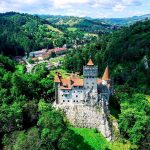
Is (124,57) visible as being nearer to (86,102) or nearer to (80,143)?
(86,102)

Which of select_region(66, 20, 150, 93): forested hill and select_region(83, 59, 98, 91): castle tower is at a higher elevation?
select_region(83, 59, 98, 91): castle tower

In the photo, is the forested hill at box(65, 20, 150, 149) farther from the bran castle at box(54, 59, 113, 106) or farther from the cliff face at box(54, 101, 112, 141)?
the cliff face at box(54, 101, 112, 141)

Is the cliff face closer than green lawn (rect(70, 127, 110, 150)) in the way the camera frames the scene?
No

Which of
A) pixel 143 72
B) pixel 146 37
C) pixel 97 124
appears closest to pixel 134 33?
pixel 146 37

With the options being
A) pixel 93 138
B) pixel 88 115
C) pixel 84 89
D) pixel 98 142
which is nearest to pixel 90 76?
pixel 84 89

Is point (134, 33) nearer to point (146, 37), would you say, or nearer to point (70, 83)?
point (146, 37)

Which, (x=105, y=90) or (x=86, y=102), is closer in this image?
(x=86, y=102)

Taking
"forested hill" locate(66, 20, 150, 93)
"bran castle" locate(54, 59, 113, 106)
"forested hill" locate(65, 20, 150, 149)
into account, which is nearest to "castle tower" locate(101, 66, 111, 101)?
"bran castle" locate(54, 59, 113, 106)
